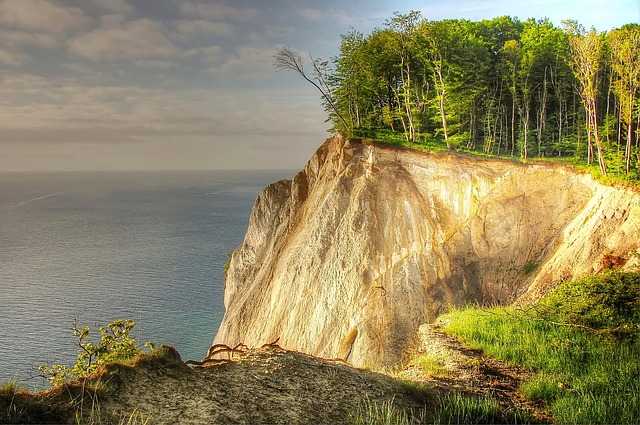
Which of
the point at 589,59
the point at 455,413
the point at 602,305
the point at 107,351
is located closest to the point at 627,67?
the point at 589,59

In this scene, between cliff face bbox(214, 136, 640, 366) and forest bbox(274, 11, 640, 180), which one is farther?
forest bbox(274, 11, 640, 180)

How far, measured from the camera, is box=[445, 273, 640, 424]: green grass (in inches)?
250

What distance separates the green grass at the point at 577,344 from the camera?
6348mm

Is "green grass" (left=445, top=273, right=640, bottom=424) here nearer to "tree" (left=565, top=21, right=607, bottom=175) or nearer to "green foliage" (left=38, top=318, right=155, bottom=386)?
"green foliage" (left=38, top=318, right=155, bottom=386)

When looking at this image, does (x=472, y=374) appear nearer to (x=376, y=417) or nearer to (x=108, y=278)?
(x=376, y=417)

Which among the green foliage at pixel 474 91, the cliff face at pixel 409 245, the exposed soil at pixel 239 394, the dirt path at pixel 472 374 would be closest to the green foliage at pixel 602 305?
the dirt path at pixel 472 374

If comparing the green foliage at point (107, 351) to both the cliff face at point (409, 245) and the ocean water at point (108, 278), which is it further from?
the cliff face at point (409, 245)

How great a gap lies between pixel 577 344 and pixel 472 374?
2948mm

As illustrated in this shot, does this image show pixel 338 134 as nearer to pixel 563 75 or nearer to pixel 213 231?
pixel 563 75

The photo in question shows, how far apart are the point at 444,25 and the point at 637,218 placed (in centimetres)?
1369

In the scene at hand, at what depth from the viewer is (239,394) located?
17.7 feet

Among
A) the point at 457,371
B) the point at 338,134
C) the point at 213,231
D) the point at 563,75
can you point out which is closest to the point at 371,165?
the point at 338,134

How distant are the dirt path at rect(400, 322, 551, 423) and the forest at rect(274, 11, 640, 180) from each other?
15.8 meters

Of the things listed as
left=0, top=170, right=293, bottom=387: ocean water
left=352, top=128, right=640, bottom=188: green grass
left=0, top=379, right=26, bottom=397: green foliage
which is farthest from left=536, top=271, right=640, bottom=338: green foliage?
left=352, top=128, right=640, bottom=188: green grass
